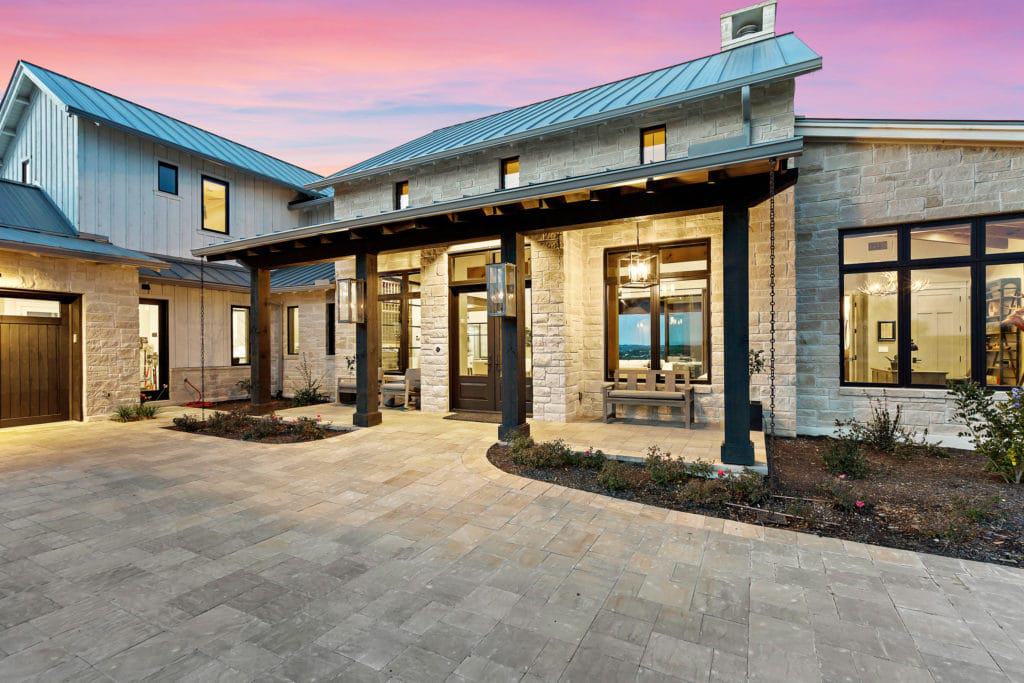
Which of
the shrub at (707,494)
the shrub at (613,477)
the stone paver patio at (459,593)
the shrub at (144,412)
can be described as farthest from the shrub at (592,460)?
the shrub at (144,412)

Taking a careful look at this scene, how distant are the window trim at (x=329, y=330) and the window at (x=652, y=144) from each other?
27.1ft

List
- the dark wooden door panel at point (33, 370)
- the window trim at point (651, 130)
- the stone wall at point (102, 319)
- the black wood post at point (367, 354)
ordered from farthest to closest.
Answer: the stone wall at point (102, 319) → the dark wooden door panel at point (33, 370) → the black wood post at point (367, 354) → the window trim at point (651, 130)

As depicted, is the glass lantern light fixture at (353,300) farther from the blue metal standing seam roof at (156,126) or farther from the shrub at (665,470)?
the blue metal standing seam roof at (156,126)

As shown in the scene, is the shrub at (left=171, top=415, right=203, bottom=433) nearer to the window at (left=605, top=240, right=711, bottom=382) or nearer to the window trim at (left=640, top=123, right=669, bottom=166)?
the window at (left=605, top=240, right=711, bottom=382)

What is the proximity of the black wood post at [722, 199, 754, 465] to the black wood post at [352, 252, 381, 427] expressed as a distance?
5.56m

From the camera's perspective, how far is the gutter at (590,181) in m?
4.33

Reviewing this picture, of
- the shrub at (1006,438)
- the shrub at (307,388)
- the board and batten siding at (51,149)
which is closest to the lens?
the shrub at (1006,438)

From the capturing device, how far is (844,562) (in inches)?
122

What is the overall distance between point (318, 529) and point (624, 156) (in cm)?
718

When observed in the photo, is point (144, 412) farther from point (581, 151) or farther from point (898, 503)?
point (898, 503)

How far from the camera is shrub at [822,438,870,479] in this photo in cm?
483

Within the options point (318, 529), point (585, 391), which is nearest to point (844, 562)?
point (318, 529)

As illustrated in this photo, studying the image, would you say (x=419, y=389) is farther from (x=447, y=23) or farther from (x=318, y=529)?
(x=447, y=23)

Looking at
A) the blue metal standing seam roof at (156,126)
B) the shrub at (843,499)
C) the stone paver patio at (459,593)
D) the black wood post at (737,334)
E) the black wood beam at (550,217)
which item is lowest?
the stone paver patio at (459,593)
